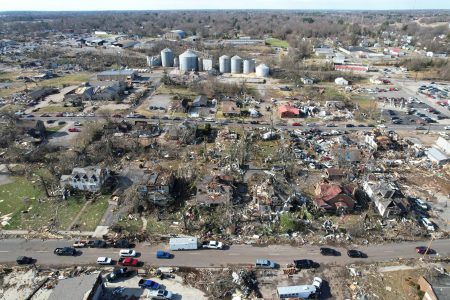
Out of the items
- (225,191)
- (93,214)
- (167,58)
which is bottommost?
(93,214)

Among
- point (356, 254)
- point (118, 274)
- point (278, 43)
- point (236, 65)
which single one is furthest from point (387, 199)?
point (278, 43)

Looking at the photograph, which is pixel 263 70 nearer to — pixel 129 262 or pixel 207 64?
pixel 207 64

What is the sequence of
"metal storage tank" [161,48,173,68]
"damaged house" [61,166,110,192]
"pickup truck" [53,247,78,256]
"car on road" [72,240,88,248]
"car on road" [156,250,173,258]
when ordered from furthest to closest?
"metal storage tank" [161,48,173,68] < "damaged house" [61,166,110,192] < "car on road" [72,240,88,248] < "pickup truck" [53,247,78,256] < "car on road" [156,250,173,258]

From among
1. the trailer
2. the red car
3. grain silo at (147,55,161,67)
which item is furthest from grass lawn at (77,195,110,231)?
grain silo at (147,55,161,67)

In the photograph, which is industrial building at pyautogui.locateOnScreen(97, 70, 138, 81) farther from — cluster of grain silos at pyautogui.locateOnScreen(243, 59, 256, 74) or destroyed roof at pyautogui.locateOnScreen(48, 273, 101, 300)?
destroyed roof at pyautogui.locateOnScreen(48, 273, 101, 300)

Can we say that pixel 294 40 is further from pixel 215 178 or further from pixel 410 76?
pixel 215 178

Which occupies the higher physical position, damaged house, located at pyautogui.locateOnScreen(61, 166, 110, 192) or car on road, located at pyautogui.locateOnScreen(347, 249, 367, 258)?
damaged house, located at pyautogui.locateOnScreen(61, 166, 110, 192)
